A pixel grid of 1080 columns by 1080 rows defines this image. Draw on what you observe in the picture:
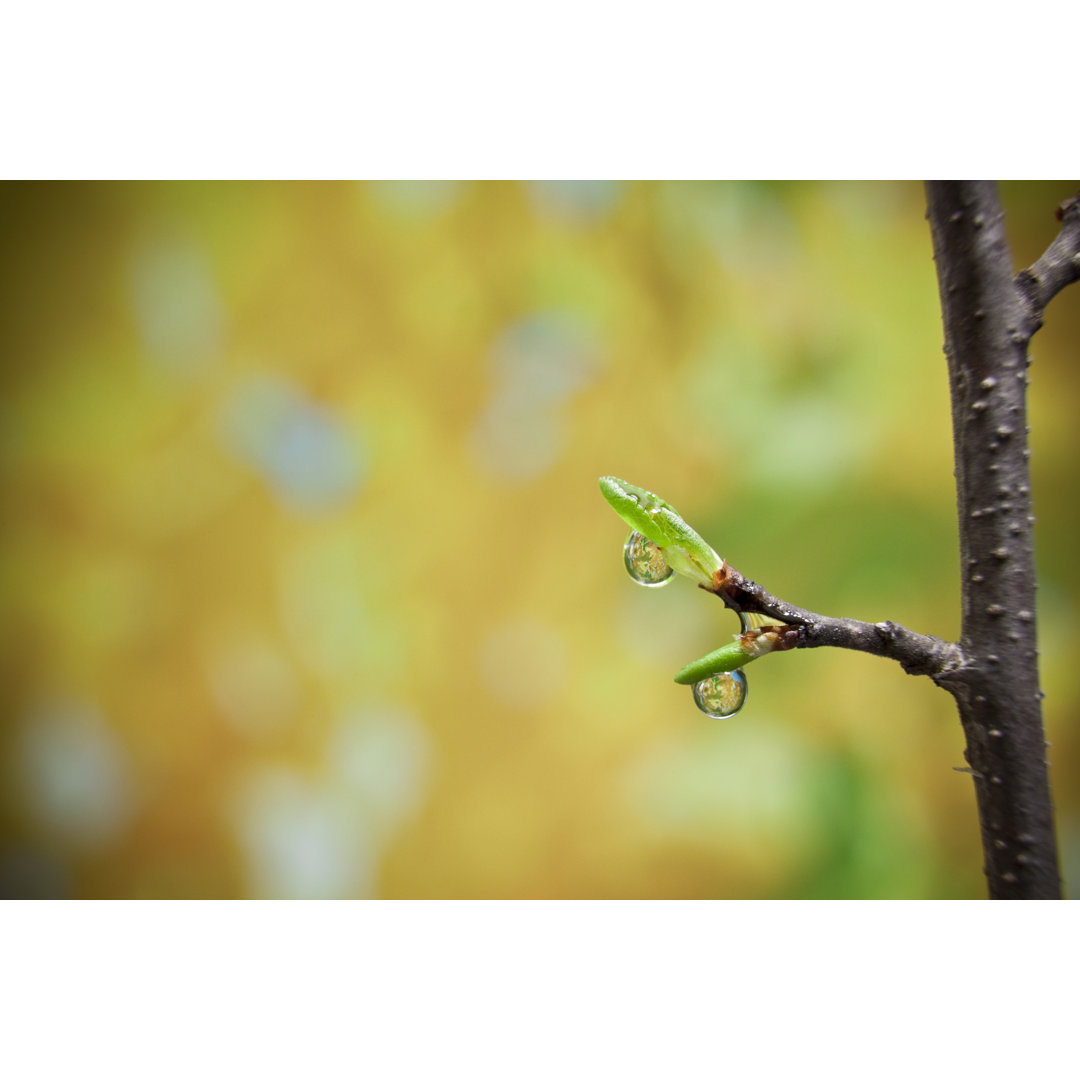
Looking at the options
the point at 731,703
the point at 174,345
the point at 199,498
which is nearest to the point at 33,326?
the point at 174,345

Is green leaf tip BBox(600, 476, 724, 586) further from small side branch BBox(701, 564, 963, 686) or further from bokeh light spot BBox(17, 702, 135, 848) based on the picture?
bokeh light spot BBox(17, 702, 135, 848)

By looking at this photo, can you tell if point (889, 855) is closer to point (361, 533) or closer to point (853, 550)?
point (853, 550)

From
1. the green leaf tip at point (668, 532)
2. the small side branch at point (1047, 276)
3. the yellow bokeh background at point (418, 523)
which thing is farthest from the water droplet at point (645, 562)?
the yellow bokeh background at point (418, 523)

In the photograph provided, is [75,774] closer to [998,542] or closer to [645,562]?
[645,562]

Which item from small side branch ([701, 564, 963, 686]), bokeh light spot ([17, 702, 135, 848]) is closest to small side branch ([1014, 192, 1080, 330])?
small side branch ([701, 564, 963, 686])

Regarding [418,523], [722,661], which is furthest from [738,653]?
[418,523]
